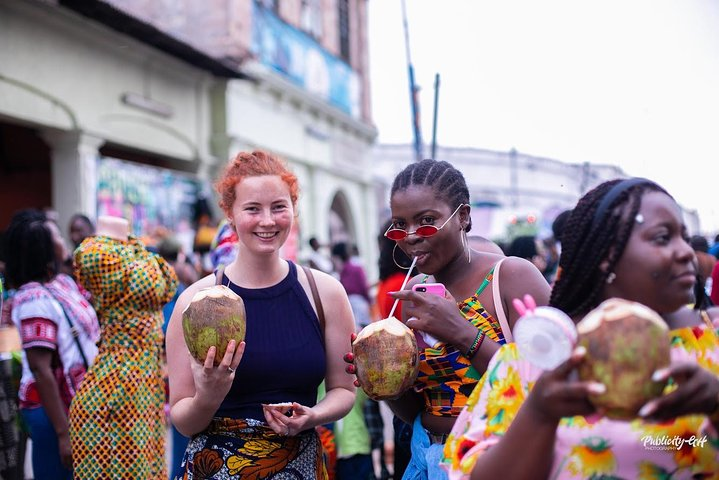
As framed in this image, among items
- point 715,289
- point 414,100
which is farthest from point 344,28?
point 715,289

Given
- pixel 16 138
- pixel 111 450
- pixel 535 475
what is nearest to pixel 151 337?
pixel 111 450

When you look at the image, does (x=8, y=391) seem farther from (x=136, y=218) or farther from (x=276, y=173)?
(x=136, y=218)

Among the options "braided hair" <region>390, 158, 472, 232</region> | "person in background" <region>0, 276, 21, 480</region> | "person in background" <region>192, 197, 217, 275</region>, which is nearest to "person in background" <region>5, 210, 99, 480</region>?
"person in background" <region>0, 276, 21, 480</region>

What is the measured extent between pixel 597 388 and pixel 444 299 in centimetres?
98

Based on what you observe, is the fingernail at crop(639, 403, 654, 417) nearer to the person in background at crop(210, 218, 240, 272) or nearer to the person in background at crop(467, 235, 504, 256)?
the person in background at crop(467, 235, 504, 256)

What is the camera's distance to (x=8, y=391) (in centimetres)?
308

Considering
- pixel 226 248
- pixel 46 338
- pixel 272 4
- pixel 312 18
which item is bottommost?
pixel 46 338

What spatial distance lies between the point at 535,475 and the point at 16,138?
41.6ft

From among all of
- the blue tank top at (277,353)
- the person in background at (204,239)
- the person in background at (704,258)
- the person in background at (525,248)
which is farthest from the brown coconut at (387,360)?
the person in background at (204,239)

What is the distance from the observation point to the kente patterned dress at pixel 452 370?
2270mm

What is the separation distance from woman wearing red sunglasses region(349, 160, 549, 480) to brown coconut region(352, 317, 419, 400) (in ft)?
0.22

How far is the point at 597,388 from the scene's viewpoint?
121 cm

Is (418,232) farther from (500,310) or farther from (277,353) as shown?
(277,353)

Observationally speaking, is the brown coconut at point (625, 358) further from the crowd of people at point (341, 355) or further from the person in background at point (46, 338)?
the person in background at point (46, 338)
